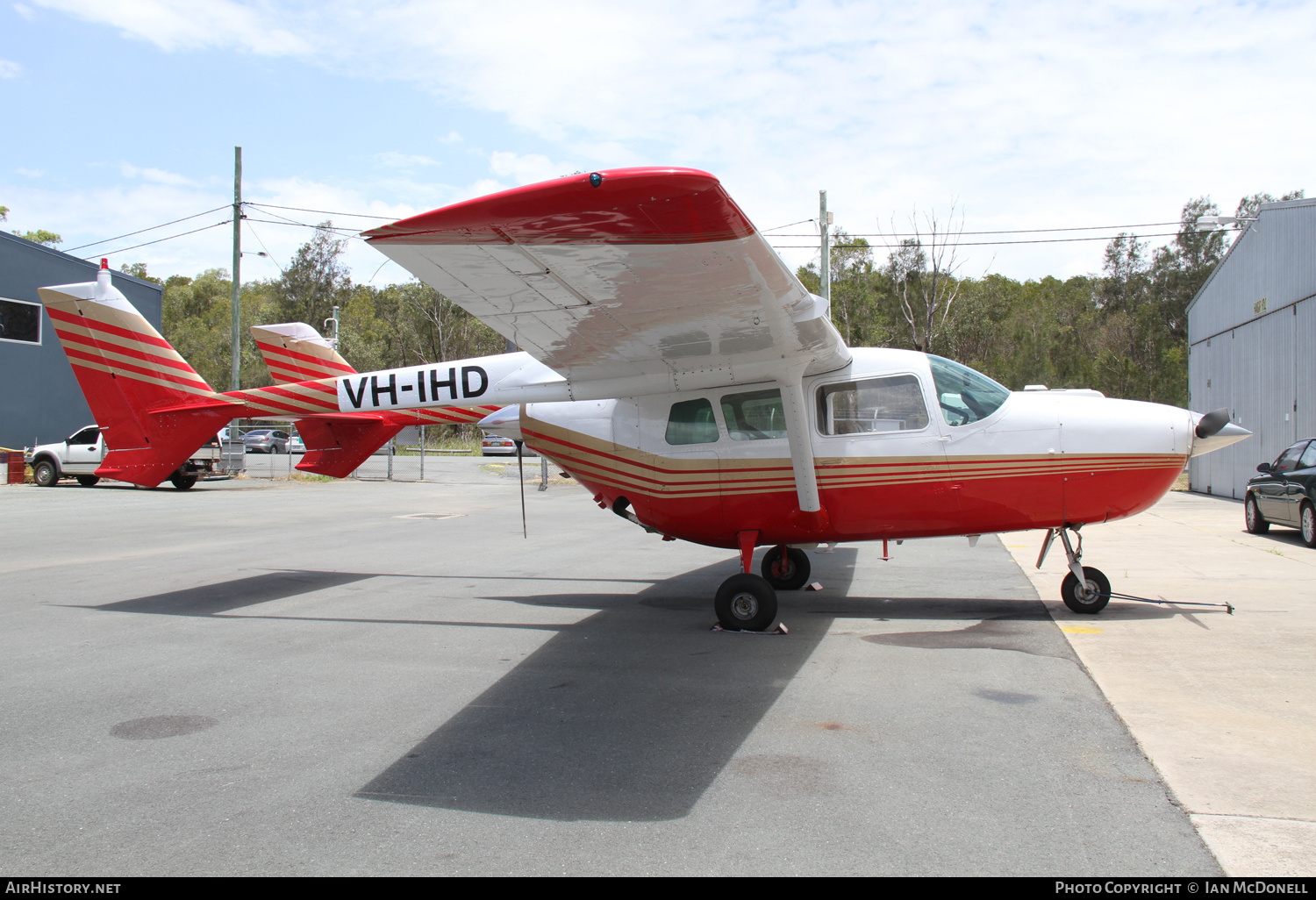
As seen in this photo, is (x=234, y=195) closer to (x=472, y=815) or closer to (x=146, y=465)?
(x=146, y=465)

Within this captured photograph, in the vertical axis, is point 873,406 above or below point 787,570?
above

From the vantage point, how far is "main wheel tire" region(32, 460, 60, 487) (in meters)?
24.3

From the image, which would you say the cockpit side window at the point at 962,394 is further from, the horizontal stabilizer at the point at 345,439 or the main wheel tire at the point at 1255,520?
the main wheel tire at the point at 1255,520

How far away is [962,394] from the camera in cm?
728

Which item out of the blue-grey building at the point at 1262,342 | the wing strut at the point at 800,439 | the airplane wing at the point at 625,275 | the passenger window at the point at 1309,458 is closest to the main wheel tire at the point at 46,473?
the airplane wing at the point at 625,275

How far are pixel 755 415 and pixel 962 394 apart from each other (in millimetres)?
1820

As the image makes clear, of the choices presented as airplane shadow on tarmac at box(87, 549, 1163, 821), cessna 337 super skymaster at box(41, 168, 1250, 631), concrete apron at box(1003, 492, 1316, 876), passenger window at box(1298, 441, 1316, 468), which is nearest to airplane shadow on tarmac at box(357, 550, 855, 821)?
airplane shadow on tarmac at box(87, 549, 1163, 821)

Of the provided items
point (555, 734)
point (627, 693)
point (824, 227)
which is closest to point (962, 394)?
point (627, 693)

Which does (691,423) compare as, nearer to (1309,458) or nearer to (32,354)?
(1309,458)

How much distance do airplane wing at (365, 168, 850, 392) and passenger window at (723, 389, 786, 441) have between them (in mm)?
334

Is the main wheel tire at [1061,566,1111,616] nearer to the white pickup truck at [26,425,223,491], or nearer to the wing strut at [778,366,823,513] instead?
the wing strut at [778,366,823,513]

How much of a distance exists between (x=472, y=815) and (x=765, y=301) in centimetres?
334

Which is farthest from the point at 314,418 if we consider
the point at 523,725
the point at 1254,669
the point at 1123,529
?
the point at 1123,529

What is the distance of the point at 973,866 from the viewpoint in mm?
2934
